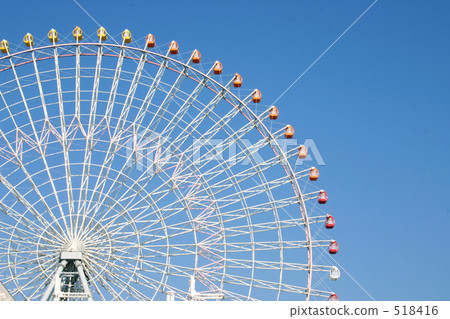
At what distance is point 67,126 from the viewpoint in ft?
162

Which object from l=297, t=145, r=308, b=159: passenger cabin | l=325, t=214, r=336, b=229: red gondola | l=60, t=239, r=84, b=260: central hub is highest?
l=297, t=145, r=308, b=159: passenger cabin

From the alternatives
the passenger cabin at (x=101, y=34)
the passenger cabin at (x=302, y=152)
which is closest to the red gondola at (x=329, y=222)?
the passenger cabin at (x=302, y=152)

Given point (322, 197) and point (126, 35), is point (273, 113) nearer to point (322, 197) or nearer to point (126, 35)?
point (322, 197)

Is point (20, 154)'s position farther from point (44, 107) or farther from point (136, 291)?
point (136, 291)

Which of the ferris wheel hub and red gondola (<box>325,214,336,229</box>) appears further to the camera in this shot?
red gondola (<box>325,214,336,229</box>)

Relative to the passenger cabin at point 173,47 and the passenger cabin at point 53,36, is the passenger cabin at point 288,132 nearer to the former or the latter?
the passenger cabin at point 173,47

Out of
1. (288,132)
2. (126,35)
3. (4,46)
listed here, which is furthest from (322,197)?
(4,46)

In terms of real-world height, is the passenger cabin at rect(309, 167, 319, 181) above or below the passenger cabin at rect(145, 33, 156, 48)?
below

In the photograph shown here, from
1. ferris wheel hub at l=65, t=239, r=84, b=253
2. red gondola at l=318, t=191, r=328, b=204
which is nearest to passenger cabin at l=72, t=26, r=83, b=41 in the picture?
ferris wheel hub at l=65, t=239, r=84, b=253

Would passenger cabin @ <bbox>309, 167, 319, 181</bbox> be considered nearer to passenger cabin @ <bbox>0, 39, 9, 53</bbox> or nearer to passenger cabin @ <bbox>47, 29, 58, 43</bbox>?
passenger cabin @ <bbox>47, 29, 58, 43</bbox>

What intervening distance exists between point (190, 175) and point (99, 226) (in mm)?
5917

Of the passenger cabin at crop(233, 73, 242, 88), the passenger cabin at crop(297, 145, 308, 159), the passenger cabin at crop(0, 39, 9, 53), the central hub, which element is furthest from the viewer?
the passenger cabin at crop(233, 73, 242, 88)
